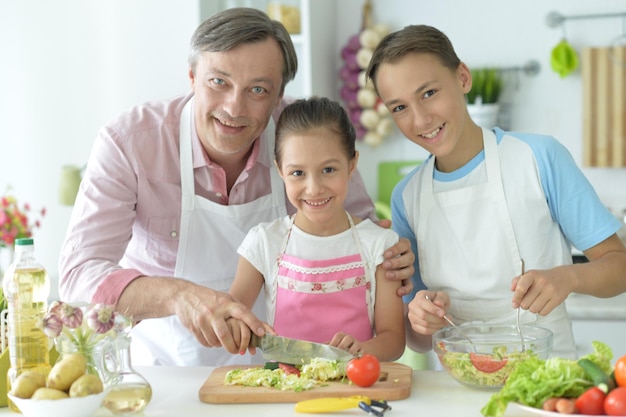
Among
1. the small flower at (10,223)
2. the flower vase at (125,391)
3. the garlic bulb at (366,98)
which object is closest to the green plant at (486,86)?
the garlic bulb at (366,98)

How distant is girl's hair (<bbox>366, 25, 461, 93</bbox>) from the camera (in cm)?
191

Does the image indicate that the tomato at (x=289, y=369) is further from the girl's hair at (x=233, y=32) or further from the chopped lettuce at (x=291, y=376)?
the girl's hair at (x=233, y=32)

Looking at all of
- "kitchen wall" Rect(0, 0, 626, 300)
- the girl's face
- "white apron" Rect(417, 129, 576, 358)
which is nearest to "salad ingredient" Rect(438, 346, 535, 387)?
"white apron" Rect(417, 129, 576, 358)

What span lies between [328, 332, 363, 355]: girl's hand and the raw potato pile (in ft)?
1.55

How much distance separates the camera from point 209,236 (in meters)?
2.15

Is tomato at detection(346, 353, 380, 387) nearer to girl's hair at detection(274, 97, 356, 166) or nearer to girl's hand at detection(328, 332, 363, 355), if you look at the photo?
girl's hand at detection(328, 332, 363, 355)

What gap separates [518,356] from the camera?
1.54 meters

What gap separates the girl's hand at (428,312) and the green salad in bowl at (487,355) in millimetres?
45

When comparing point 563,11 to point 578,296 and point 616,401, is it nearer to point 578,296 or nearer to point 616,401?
point 578,296

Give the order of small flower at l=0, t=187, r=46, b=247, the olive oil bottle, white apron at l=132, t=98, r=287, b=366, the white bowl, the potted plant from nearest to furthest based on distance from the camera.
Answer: the white bowl → the olive oil bottle → white apron at l=132, t=98, r=287, b=366 → small flower at l=0, t=187, r=46, b=247 → the potted plant

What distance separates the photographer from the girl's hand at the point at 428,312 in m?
1.72

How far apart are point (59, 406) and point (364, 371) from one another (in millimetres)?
515

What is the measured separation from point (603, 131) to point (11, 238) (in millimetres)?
2224

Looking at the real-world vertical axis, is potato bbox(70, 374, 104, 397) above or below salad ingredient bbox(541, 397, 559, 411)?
above
